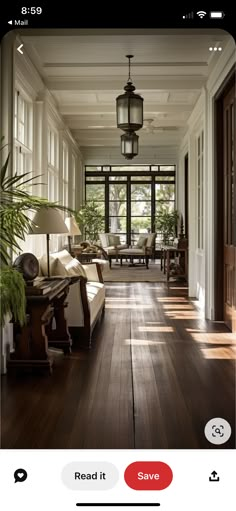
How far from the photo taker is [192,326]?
4809 millimetres

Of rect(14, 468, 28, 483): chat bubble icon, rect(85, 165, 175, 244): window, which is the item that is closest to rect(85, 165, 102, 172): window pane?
rect(85, 165, 175, 244): window

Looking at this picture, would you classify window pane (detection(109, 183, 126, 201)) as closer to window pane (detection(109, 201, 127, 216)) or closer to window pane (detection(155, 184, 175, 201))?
window pane (detection(109, 201, 127, 216))

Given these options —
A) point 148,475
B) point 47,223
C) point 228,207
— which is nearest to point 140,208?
point 228,207

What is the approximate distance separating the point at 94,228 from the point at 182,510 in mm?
10543

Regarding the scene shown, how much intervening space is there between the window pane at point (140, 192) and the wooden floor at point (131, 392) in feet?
26.7

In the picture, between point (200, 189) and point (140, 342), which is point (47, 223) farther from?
point (200, 189)

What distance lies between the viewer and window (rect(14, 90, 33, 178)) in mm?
4480

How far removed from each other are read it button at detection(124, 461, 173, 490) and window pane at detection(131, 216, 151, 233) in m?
11.9

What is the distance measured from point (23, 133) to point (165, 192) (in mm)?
8134

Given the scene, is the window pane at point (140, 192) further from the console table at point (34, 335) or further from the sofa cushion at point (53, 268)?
the console table at point (34, 335)

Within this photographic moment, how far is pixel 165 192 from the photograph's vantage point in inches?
502
